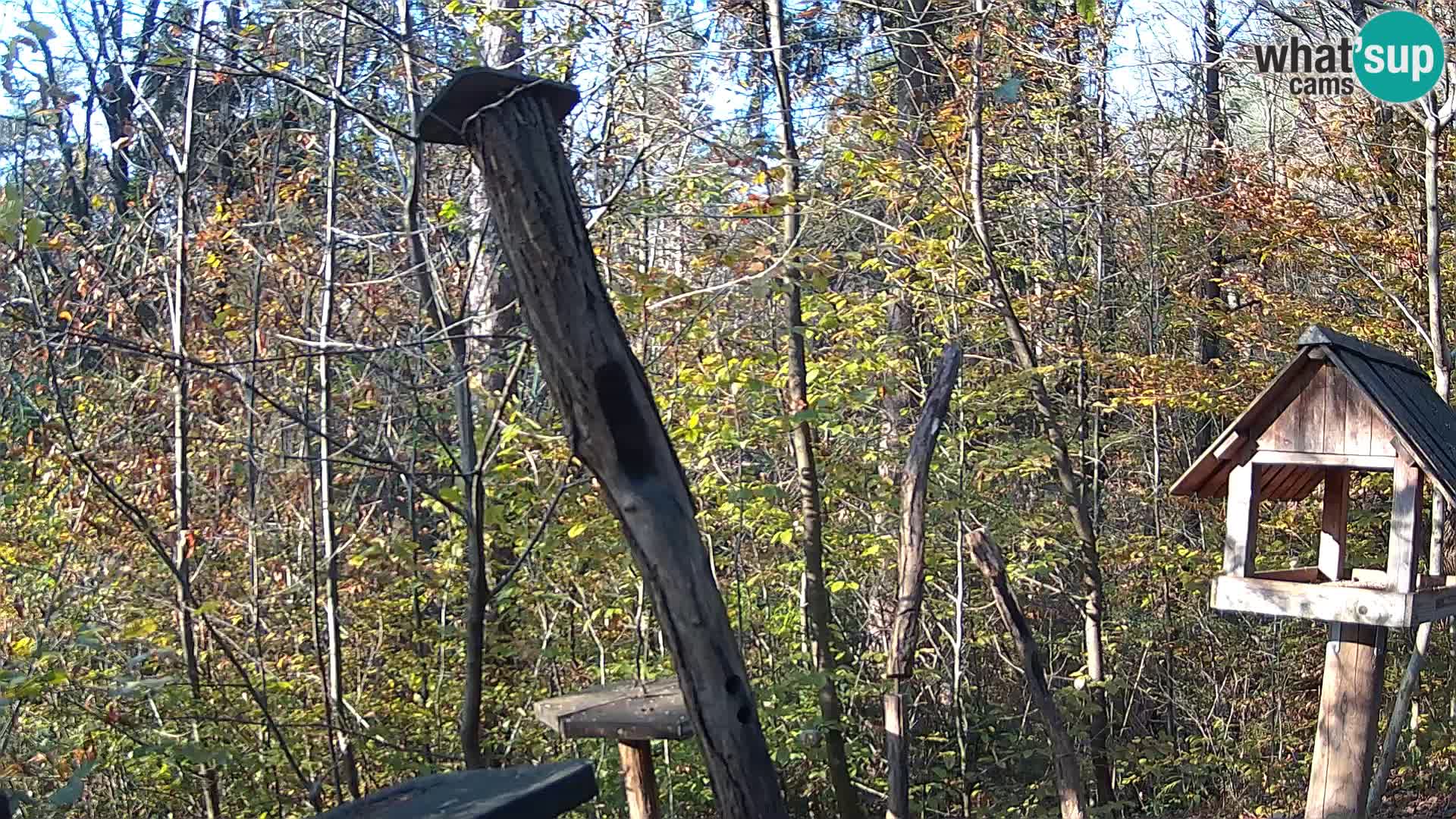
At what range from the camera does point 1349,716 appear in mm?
4320

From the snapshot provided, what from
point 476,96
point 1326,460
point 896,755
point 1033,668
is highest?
point 476,96

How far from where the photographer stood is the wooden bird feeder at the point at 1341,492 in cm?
406

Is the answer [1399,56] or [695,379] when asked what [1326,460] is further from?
[1399,56]

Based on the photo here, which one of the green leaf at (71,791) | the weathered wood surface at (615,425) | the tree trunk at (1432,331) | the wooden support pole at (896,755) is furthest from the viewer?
the tree trunk at (1432,331)

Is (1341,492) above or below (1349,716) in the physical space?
above

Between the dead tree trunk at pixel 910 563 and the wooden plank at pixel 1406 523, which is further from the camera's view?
the dead tree trunk at pixel 910 563

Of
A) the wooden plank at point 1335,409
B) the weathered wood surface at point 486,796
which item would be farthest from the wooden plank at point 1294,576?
the weathered wood surface at point 486,796

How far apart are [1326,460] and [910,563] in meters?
1.66

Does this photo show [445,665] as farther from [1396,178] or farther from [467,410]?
[1396,178]

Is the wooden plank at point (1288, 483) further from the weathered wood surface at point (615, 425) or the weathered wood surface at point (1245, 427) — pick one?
the weathered wood surface at point (615, 425)

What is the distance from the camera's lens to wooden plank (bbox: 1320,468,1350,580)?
178 inches

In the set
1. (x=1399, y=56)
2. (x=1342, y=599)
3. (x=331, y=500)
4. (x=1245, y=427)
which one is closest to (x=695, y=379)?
(x=331, y=500)

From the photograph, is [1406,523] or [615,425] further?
[1406,523]

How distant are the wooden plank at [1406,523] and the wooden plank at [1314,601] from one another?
6 centimetres
